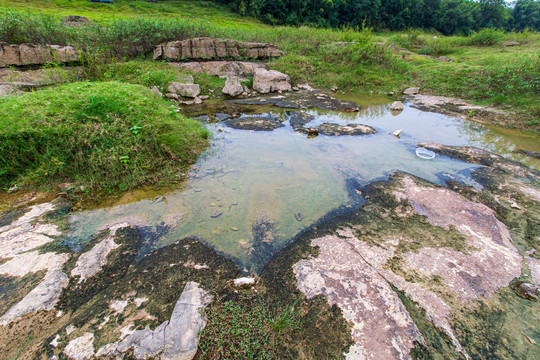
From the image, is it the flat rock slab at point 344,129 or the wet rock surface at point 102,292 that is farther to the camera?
the flat rock slab at point 344,129

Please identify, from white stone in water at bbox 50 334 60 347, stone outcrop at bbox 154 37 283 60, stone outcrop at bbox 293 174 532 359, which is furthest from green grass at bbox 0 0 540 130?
white stone in water at bbox 50 334 60 347

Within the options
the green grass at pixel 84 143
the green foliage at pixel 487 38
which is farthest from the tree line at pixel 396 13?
the green grass at pixel 84 143

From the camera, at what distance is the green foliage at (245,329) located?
61.5 inches

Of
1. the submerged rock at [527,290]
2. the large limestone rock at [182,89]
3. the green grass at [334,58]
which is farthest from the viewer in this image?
the large limestone rock at [182,89]

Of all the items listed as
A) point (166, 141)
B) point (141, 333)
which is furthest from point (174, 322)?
point (166, 141)

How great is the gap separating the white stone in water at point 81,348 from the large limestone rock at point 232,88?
826 cm

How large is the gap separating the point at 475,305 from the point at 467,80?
10.6 metres

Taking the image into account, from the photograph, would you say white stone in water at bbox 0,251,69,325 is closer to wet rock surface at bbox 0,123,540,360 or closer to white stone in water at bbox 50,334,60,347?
wet rock surface at bbox 0,123,540,360

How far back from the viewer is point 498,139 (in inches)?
215

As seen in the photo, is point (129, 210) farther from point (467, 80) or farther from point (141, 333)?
point (467, 80)

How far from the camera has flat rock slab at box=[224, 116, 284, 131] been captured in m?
5.80

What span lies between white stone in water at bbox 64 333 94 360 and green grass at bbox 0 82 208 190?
2.19m

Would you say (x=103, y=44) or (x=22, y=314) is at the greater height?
(x=103, y=44)

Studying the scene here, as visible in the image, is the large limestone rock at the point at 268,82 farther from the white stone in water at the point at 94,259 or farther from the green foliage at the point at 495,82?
the white stone in water at the point at 94,259
